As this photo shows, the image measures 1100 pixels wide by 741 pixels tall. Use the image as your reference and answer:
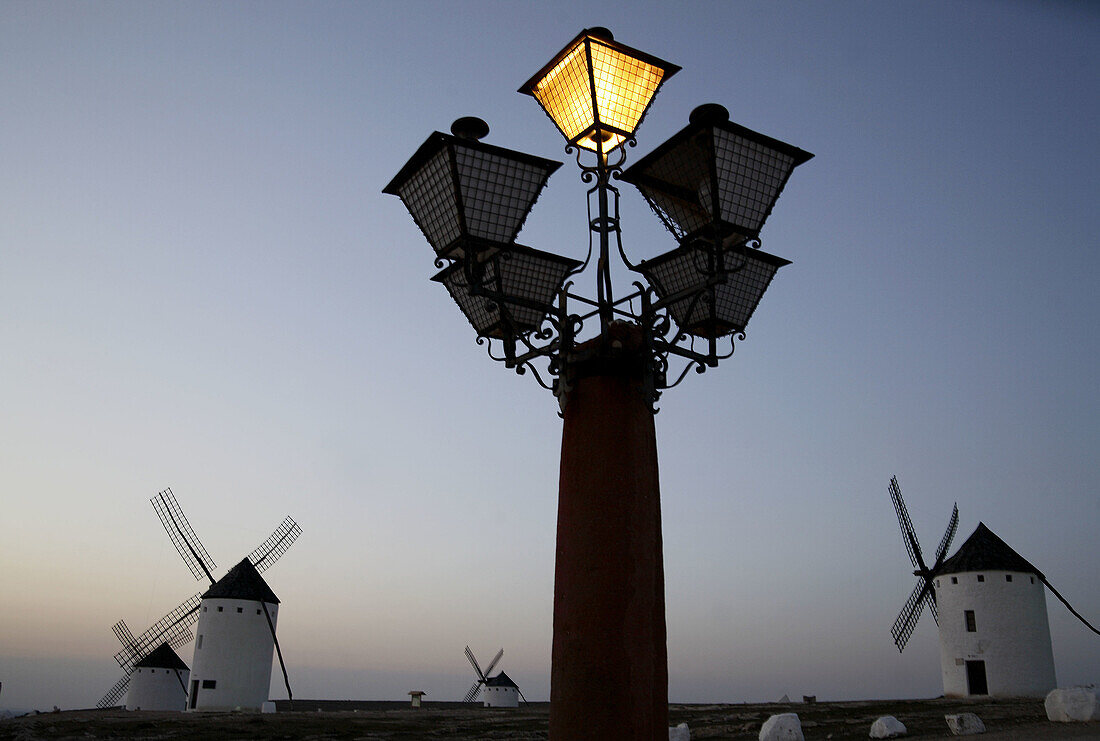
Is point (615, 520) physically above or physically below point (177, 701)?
above

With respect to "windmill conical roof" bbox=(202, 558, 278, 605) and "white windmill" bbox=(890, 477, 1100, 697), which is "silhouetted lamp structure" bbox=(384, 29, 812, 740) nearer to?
"white windmill" bbox=(890, 477, 1100, 697)

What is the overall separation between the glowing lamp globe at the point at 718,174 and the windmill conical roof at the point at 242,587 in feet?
125

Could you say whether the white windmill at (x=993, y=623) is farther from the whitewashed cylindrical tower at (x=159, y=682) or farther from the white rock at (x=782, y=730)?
the whitewashed cylindrical tower at (x=159, y=682)

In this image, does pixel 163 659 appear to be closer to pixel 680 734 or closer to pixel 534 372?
pixel 680 734

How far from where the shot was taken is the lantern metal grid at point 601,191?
3.99 meters

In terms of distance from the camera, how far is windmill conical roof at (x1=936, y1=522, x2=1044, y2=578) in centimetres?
3178

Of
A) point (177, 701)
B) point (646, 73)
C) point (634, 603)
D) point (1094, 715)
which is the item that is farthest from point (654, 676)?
point (177, 701)

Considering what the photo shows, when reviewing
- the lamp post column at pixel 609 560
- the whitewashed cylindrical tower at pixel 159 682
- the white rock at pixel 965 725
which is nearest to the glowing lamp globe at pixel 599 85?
the lamp post column at pixel 609 560

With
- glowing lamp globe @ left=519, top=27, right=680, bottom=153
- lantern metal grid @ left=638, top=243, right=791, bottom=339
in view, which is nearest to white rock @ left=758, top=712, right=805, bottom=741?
lantern metal grid @ left=638, top=243, right=791, bottom=339

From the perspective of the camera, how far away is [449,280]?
4.79 meters

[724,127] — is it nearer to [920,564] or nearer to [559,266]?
[559,266]

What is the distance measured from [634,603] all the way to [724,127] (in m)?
2.19

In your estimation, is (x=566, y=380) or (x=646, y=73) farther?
(x=646, y=73)

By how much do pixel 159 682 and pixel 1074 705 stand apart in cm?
4136
